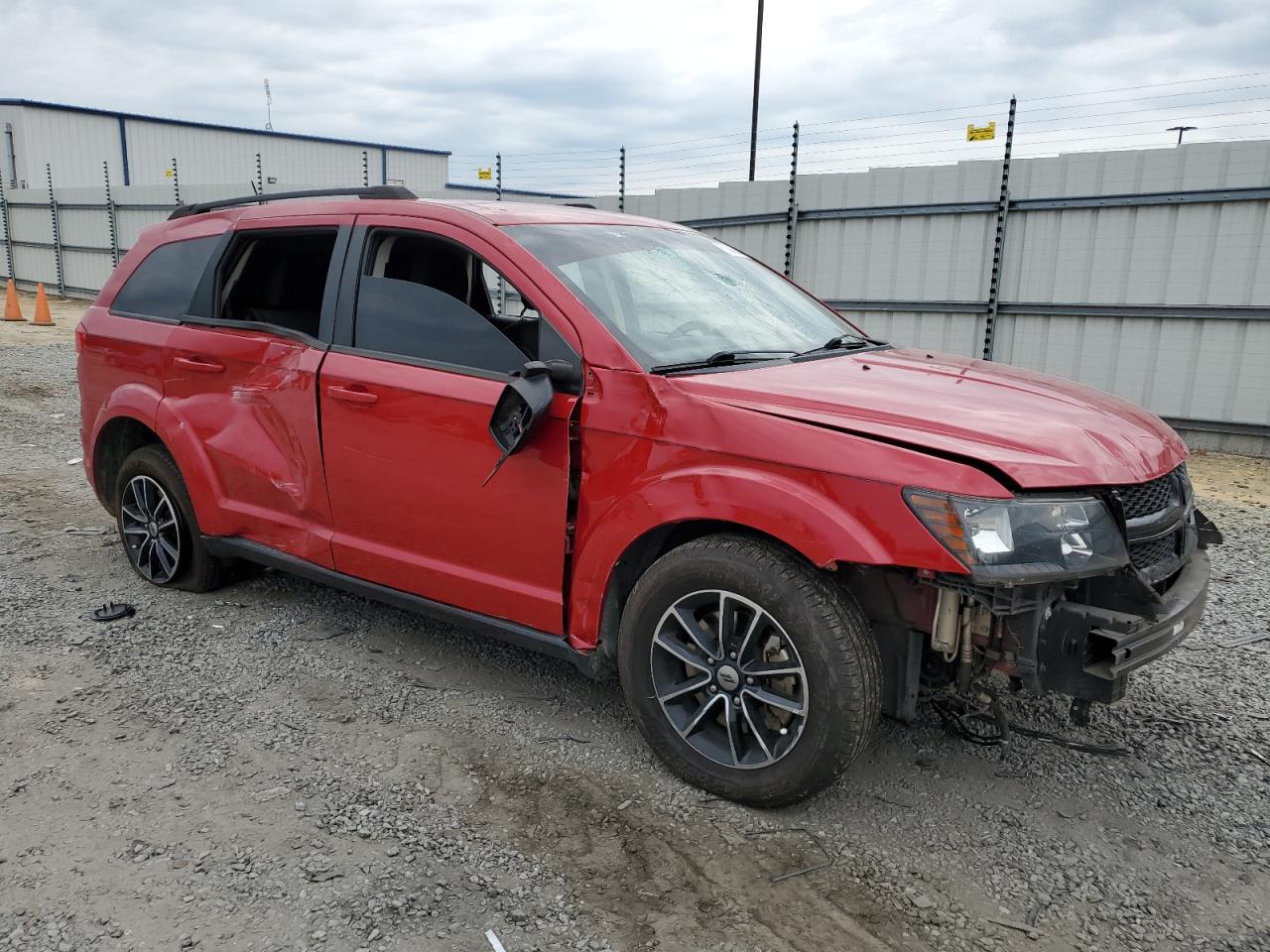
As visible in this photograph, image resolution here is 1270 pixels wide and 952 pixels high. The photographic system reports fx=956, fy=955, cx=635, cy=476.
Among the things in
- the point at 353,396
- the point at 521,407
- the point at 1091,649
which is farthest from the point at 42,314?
the point at 1091,649

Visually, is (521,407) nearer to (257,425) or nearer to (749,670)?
(749,670)

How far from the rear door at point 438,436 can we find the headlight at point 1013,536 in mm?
1252

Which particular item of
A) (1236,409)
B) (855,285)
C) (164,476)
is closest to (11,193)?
(855,285)

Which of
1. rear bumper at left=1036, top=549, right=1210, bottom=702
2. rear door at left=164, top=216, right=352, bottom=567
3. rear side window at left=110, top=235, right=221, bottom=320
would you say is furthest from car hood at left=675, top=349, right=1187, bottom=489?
rear side window at left=110, top=235, right=221, bottom=320

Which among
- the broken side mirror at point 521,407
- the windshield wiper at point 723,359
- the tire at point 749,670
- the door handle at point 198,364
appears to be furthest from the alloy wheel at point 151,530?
the windshield wiper at point 723,359

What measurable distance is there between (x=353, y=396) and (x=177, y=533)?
166 cm

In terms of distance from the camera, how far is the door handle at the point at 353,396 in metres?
3.67

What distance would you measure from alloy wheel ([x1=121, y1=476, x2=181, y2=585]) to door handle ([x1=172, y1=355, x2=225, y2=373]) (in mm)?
689

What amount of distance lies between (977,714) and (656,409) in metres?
1.77

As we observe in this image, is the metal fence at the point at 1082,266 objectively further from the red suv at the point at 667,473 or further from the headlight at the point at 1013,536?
the headlight at the point at 1013,536

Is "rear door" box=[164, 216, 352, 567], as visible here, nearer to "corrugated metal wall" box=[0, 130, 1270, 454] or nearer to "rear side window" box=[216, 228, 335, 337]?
"rear side window" box=[216, 228, 335, 337]

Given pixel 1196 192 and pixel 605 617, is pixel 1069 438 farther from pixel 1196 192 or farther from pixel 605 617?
pixel 1196 192

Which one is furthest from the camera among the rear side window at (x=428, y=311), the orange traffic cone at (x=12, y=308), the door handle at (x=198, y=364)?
the orange traffic cone at (x=12, y=308)

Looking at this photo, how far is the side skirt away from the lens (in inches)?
131
